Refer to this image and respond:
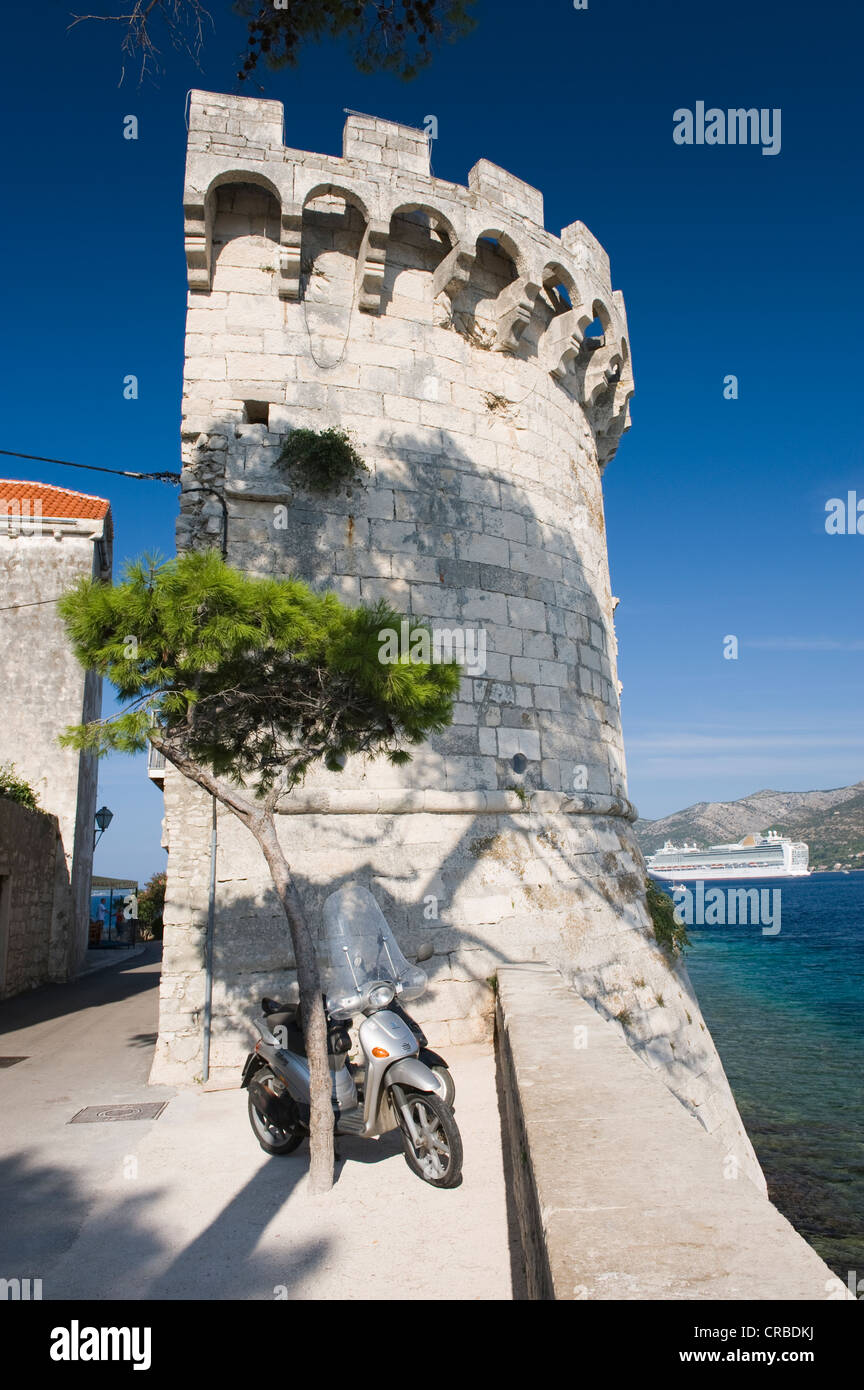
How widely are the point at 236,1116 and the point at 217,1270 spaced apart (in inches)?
80.9

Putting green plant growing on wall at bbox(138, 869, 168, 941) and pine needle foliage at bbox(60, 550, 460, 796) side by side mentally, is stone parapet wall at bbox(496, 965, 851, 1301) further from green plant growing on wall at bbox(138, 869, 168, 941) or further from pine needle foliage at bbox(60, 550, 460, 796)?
green plant growing on wall at bbox(138, 869, 168, 941)

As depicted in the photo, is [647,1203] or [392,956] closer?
[647,1203]

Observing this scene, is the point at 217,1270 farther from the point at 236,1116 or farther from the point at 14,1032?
the point at 14,1032

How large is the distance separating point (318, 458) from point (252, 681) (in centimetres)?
322

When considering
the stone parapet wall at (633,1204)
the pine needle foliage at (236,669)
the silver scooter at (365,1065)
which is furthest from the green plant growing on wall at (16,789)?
the stone parapet wall at (633,1204)

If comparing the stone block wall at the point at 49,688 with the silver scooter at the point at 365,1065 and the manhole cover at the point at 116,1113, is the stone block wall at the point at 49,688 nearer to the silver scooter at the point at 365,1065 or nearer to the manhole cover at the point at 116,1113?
the manhole cover at the point at 116,1113

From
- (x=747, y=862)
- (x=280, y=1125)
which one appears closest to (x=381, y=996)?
(x=280, y=1125)

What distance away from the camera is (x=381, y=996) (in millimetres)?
3766

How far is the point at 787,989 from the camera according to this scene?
26719 millimetres

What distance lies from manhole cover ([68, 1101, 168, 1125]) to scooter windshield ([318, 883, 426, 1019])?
6.79 feet

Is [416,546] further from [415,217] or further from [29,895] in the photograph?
[29,895]

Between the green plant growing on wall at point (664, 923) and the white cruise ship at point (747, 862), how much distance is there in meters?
109

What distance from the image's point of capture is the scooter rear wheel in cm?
417
